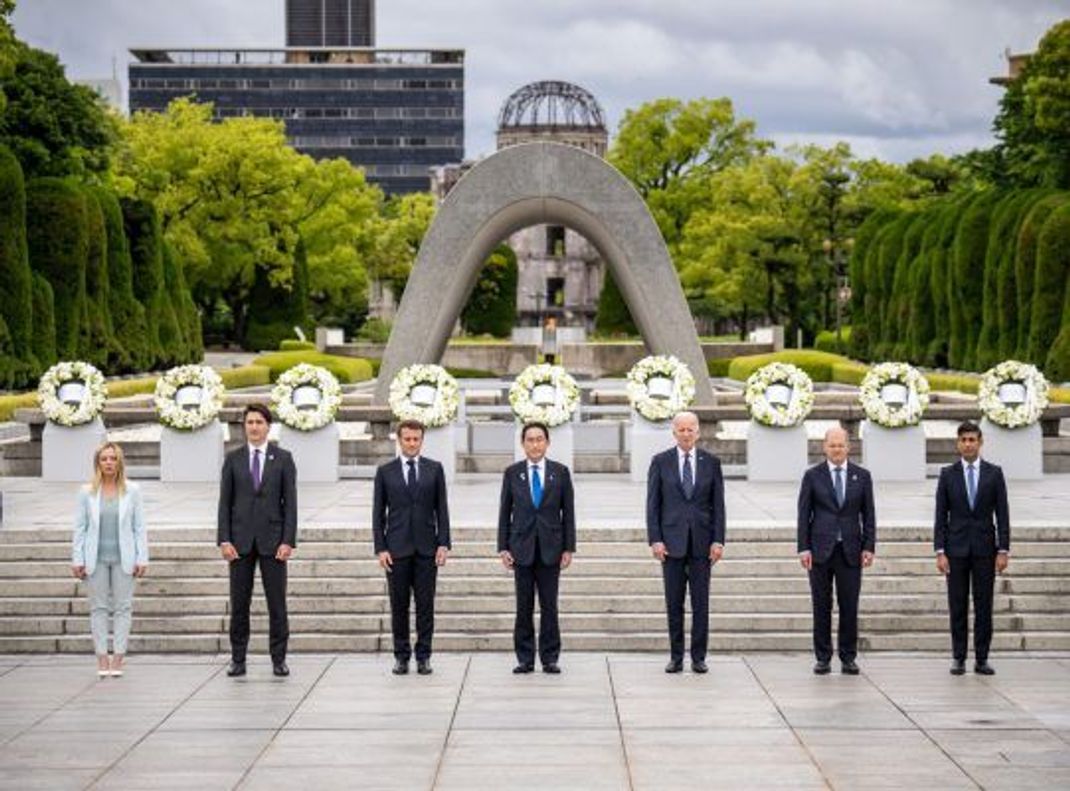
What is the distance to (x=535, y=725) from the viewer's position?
31.4 feet

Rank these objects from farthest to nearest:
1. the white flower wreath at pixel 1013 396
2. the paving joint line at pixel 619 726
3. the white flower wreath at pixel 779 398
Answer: the white flower wreath at pixel 1013 396 < the white flower wreath at pixel 779 398 < the paving joint line at pixel 619 726

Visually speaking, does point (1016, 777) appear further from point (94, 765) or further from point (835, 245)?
point (835, 245)

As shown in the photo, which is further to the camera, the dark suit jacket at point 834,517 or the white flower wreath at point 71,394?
the white flower wreath at point 71,394

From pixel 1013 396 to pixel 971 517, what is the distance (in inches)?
371

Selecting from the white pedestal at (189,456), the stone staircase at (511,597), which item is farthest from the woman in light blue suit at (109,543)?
the white pedestal at (189,456)

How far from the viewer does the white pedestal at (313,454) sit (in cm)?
2003

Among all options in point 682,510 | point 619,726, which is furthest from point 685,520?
point 619,726

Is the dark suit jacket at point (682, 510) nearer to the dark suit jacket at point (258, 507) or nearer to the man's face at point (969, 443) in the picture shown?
the man's face at point (969, 443)

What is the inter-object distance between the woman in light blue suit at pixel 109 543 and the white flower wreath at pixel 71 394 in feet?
31.2

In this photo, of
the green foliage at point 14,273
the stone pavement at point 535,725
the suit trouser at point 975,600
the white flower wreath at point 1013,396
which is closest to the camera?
the stone pavement at point 535,725

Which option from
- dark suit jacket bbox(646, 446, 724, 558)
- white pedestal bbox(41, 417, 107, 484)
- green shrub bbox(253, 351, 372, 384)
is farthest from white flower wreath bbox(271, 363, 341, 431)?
green shrub bbox(253, 351, 372, 384)

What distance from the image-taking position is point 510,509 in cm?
1109

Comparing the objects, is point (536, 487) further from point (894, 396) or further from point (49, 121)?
point (49, 121)

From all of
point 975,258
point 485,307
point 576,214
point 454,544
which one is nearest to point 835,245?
point 485,307
